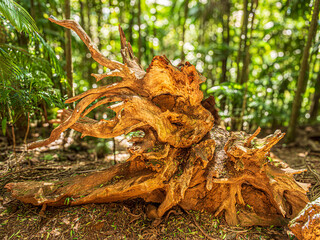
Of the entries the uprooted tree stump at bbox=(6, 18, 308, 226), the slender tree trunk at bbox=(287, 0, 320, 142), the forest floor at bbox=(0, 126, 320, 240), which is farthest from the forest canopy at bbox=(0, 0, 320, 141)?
the forest floor at bbox=(0, 126, 320, 240)

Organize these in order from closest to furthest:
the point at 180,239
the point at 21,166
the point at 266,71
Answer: the point at 180,239
the point at 21,166
the point at 266,71

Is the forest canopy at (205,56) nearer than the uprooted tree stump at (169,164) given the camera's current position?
No

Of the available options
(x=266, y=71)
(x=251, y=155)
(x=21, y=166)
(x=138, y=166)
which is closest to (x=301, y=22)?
(x=266, y=71)

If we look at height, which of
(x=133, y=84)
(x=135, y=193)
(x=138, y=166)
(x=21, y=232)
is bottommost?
(x=21, y=232)

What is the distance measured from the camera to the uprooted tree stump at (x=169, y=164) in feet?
8.38

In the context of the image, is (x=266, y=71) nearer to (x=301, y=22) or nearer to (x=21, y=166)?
(x=301, y=22)

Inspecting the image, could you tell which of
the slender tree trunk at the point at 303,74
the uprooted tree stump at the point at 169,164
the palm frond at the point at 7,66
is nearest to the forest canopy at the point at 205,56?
the palm frond at the point at 7,66

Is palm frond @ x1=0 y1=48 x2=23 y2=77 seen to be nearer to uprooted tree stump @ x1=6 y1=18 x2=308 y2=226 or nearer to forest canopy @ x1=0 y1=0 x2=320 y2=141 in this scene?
forest canopy @ x1=0 y1=0 x2=320 y2=141

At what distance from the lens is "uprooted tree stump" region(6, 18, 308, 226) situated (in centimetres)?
255

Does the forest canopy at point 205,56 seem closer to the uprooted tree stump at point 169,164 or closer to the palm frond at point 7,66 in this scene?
the palm frond at point 7,66

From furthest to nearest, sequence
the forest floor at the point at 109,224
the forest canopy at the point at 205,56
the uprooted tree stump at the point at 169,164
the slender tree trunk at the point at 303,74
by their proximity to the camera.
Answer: the slender tree trunk at the point at 303,74 < the forest canopy at the point at 205,56 < the uprooted tree stump at the point at 169,164 < the forest floor at the point at 109,224

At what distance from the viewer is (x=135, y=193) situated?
8.82 feet

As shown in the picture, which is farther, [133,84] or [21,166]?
[21,166]

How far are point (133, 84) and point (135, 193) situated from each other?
4.82 ft
